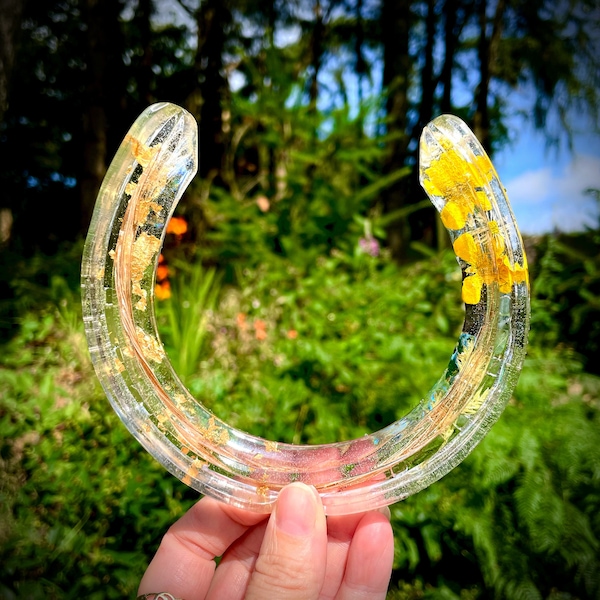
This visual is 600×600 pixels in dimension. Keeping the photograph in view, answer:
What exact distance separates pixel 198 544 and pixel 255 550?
0.36 feet

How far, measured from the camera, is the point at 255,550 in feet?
3.03

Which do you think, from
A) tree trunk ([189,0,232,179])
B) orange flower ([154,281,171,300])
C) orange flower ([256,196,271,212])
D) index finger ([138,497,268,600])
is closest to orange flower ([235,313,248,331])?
orange flower ([154,281,171,300])

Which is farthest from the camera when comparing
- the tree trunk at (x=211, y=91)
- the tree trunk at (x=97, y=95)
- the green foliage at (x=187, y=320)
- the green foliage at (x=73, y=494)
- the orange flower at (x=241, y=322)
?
the tree trunk at (x=211, y=91)

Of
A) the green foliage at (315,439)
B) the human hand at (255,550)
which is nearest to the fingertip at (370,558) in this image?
the human hand at (255,550)

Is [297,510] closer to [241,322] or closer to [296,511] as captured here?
[296,511]

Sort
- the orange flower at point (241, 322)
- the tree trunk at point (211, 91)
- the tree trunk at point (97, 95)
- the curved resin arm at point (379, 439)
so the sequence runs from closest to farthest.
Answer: the curved resin arm at point (379, 439) < the orange flower at point (241, 322) < the tree trunk at point (97, 95) < the tree trunk at point (211, 91)

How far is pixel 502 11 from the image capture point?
121 inches

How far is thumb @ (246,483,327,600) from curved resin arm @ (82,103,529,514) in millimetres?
98

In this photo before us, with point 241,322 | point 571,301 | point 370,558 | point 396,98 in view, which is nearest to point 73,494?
point 241,322

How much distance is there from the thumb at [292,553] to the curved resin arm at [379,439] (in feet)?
0.32

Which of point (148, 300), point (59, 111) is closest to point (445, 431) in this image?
point (148, 300)

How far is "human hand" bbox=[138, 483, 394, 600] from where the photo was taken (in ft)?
2.44

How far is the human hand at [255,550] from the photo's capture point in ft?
2.44

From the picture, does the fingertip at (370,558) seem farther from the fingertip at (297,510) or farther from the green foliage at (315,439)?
the green foliage at (315,439)
